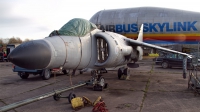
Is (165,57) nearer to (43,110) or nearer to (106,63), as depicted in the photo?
(106,63)

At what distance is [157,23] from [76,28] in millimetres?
20942

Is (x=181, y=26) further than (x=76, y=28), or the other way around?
(x=181, y=26)

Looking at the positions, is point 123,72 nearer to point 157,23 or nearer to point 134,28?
point 157,23

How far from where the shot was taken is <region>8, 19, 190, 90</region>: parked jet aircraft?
4.04m

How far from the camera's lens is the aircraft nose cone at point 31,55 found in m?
3.93

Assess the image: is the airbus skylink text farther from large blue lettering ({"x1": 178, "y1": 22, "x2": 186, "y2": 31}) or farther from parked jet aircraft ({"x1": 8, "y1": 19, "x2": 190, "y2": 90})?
parked jet aircraft ({"x1": 8, "y1": 19, "x2": 190, "y2": 90})

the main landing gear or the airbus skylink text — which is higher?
the airbus skylink text

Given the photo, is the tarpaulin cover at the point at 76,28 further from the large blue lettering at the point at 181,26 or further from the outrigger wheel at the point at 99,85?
the large blue lettering at the point at 181,26

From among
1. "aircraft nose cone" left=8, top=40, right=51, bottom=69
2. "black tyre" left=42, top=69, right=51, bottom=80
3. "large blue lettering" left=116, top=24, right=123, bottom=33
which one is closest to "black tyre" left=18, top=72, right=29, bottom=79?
"black tyre" left=42, top=69, right=51, bottom=80

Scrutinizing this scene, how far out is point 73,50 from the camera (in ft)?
17.1

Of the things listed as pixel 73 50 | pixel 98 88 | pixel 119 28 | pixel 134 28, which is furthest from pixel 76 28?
pixel 119 28

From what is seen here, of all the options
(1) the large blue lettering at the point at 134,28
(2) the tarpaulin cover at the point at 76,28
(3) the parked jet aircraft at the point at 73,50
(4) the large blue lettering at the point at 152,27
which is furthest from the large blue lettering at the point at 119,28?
(2) the tarpaulin cover at the point at 76,28

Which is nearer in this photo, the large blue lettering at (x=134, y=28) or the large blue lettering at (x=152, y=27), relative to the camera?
the large blue lettering at (x=152, y=27)

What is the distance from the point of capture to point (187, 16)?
23.5 m
